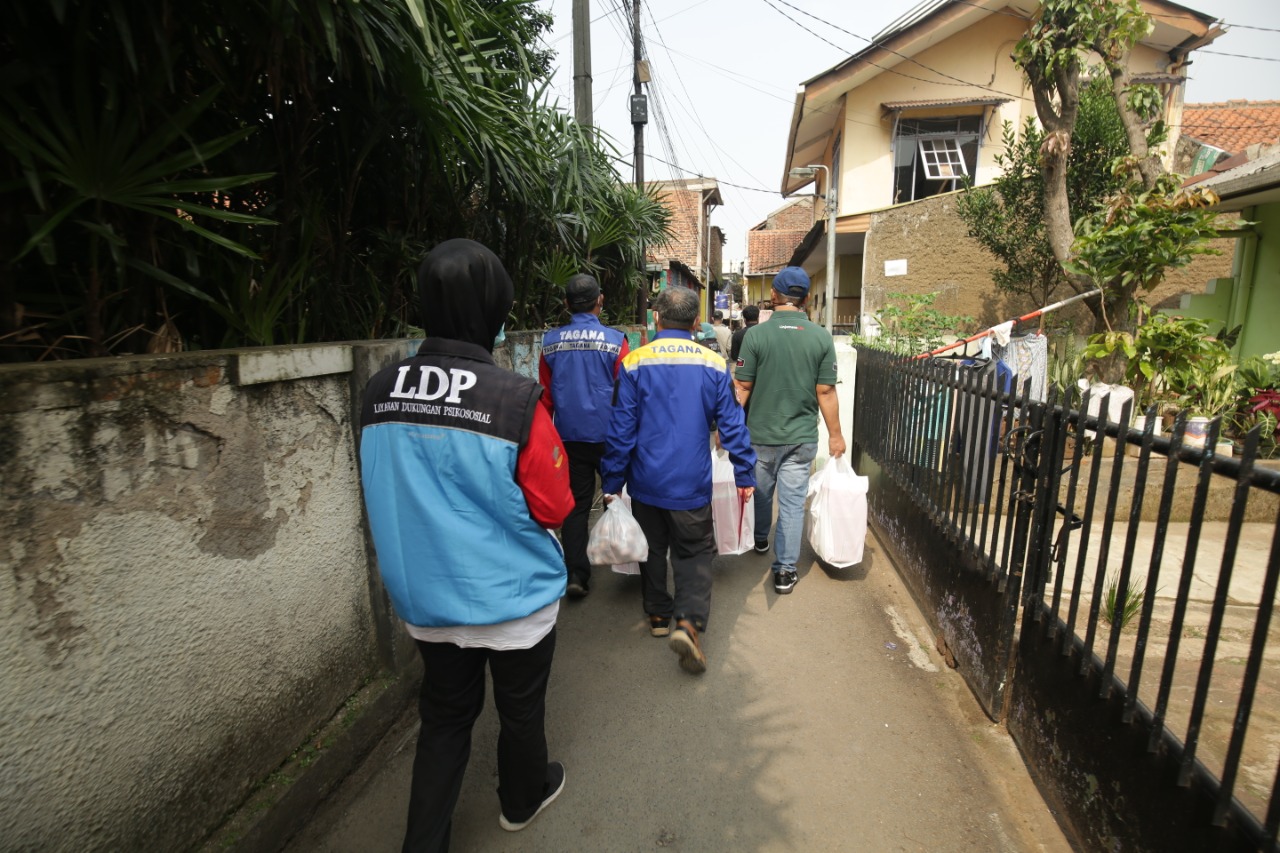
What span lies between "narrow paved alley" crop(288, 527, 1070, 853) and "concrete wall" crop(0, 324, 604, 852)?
0.54 meters

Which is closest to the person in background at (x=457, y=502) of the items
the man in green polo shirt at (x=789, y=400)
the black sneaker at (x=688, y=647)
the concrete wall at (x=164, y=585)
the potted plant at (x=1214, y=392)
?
the concrete wall at (x=164, y=585)

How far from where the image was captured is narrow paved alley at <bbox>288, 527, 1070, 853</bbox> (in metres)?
2.13

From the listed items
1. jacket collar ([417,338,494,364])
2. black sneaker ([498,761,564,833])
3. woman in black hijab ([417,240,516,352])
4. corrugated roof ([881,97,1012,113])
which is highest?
corrugated roof ([881,97,1012,113])

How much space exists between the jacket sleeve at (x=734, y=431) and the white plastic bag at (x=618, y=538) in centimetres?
60

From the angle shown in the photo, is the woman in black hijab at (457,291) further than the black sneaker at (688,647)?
No

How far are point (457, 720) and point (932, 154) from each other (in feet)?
48.2

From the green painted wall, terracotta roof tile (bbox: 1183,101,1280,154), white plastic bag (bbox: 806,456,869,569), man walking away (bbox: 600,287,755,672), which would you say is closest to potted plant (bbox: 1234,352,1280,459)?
the green painted wall

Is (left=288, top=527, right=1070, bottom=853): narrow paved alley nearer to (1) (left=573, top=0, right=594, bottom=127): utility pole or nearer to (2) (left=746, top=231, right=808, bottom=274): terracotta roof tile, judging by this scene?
(1) (left=573, top=0, right=594, bottom=127): utility pole

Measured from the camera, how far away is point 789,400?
3912 millimetres

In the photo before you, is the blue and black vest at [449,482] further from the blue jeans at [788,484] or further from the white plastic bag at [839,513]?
the white plastic bag at [839,513]

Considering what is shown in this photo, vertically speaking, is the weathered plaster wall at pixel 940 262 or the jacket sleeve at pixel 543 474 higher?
the weathered plaster wall at pixel 940 262

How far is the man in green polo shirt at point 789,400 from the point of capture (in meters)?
3.91

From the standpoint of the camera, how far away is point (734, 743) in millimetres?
2580

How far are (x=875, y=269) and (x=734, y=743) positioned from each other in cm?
1078
